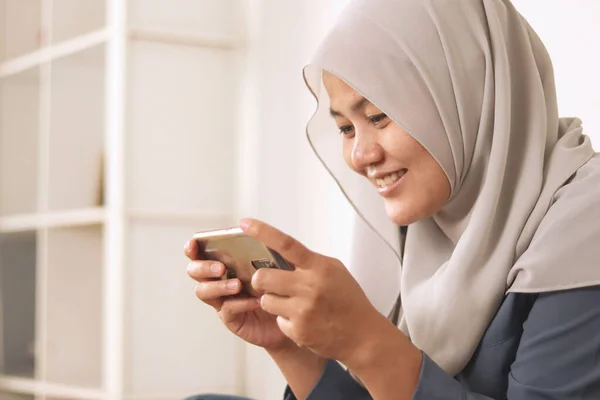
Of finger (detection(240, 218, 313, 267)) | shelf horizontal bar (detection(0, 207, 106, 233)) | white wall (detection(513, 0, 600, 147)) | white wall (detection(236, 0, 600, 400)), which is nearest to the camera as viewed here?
finger (detection(240, 218, 313, 267))

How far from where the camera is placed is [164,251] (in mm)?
2326

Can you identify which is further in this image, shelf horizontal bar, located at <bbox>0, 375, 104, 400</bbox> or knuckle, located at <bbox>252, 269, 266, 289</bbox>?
shelf horizontal bar, located at <bbox>0, 375, 104, 400</bbox>

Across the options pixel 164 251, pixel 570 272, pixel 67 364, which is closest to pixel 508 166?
pixel 570 272

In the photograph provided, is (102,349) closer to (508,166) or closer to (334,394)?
(334,394)

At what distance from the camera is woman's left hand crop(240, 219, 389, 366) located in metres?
0.96

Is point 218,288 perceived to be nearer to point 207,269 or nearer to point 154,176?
point 207,269

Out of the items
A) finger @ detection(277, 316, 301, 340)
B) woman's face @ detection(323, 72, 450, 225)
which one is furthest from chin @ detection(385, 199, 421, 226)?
finger @ detection(277, 316, 301, 340)

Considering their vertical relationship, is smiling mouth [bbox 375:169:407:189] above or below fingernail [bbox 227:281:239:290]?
above

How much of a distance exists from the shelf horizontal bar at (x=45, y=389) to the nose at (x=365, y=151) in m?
1.29

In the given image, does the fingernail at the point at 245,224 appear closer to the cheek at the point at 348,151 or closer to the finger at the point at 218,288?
the finger at the point at 218,288

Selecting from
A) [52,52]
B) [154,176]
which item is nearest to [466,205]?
[154,176]

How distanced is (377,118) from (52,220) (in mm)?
1430

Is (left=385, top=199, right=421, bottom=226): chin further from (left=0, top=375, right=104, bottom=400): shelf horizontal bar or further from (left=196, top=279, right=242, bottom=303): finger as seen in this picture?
(left=0, top=375, right=104, bottom=400): shelf horizontal bar

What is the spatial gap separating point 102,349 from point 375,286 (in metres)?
1.18
